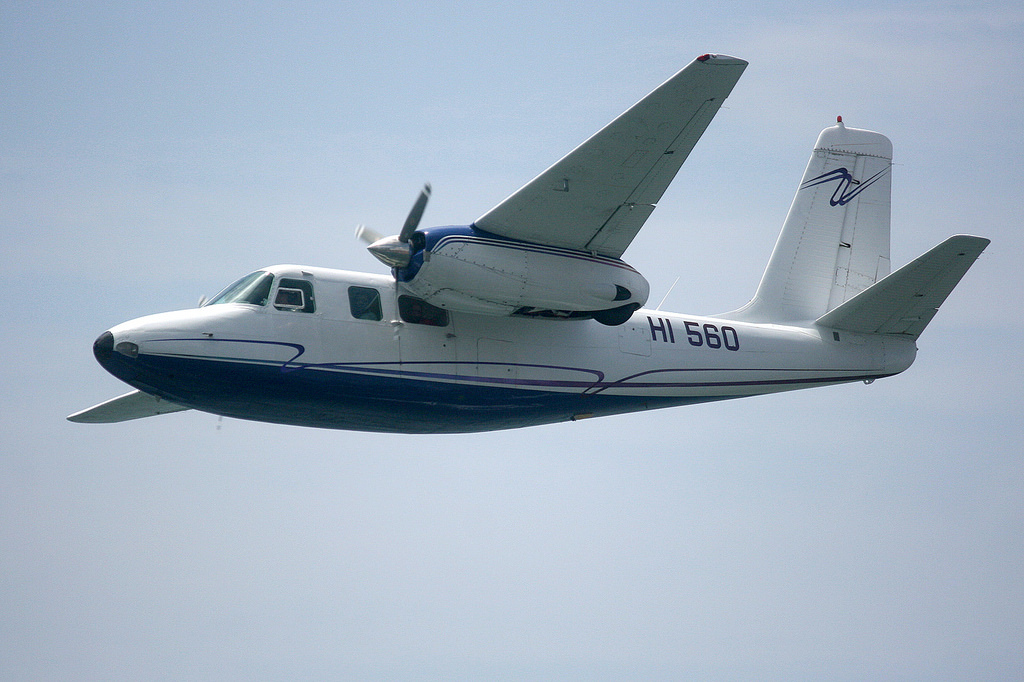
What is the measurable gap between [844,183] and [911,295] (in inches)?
188

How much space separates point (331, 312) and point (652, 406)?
6.18 meters

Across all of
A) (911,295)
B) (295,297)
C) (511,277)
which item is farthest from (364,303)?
(911,295)

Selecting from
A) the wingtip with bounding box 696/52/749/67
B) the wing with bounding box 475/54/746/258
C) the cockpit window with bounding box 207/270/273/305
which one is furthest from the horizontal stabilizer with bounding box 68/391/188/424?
the wingtip with bounding box 696/52/749/67

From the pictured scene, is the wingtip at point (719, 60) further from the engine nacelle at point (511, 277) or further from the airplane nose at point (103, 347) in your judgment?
the airplane nose at point (103, 347)

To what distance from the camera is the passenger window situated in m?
16.8

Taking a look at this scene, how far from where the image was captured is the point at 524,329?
57.9ft

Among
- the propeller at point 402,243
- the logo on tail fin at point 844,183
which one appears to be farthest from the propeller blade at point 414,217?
the logo on tail fin at point 844,183

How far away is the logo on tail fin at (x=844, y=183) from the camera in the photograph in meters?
22.4

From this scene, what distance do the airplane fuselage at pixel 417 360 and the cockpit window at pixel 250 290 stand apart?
56mm

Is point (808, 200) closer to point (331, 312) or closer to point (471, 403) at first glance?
point (471, 403)

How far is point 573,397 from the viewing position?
1814cm

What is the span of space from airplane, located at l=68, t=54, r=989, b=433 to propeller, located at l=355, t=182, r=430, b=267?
24mm

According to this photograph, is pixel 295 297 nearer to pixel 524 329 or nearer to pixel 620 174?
pixel 524 329

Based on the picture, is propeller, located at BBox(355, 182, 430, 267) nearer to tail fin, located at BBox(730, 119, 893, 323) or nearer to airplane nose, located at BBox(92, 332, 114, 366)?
airplane nose, located at BBox(92, 332, 114, 366)
